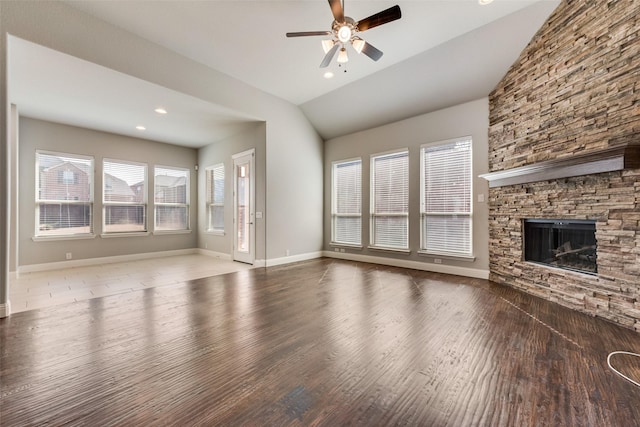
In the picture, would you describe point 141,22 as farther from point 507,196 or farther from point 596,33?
point 507,196

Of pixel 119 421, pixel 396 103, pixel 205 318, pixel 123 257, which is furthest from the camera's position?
pixel 123 257

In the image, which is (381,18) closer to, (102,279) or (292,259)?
(292,259)

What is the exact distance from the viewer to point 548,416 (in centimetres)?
147

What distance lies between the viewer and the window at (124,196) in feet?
20.3

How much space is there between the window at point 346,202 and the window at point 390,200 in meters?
0.41

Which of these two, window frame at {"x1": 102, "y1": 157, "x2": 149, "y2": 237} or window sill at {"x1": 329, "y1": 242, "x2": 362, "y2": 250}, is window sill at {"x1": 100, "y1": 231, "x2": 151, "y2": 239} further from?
window sill at {"x1": 329, "y1": 242, "x2": 362, "y2": 250}

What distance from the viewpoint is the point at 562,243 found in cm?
347

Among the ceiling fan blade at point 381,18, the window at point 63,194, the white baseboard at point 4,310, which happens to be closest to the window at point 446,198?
the ceiling fan blade at point 381,18

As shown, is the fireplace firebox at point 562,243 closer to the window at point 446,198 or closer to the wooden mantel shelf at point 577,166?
the wooden mantel shelf at point 577,166

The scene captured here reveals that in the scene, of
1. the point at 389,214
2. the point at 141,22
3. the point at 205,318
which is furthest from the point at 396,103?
the point at 205,318

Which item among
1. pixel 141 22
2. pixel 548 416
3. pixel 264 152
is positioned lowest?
pixel 548 416

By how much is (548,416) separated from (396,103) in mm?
4921

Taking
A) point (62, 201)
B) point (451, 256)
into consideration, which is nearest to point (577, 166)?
point (451, 256)

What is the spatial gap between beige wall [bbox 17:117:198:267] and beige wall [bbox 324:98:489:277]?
13.9 feet
